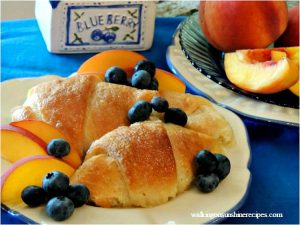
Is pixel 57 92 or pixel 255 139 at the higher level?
pixel 57 92

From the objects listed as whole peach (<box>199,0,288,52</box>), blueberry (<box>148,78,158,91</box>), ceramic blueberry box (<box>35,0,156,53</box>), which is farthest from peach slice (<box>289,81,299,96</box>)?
ceramic blueberry box (<box>35,0,156,53</box>)

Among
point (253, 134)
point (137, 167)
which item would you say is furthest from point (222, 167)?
point (253, 134)

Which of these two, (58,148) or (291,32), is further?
(291,32)

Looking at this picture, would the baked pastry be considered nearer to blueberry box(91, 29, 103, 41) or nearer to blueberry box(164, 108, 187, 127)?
blueberry box(164, 108, 187, 127)

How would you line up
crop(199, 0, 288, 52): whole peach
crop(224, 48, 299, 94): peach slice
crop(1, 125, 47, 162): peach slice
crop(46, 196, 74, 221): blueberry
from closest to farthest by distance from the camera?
crop(46, 196, 74, 221): blueberry
crop(1, 125, 47, 162): peach slice
crop(224, 48, 299, 94): peach slice
crop(199, 0, 288, 52): whole peach

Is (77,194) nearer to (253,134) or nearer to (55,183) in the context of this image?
(55,183)

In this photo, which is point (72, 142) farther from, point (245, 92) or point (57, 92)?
point (245, 92)

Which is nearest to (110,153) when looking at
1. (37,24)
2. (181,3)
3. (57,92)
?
(57,92)
